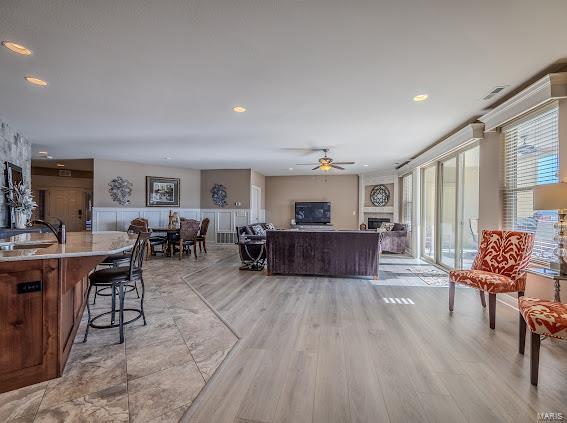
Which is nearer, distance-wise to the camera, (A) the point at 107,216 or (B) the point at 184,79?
(B) the point at 184,79

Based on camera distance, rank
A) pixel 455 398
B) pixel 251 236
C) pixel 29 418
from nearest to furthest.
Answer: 1. pixel 29 418
2. pixel 455 398
3. pixel 251 236

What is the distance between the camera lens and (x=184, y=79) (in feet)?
10.0

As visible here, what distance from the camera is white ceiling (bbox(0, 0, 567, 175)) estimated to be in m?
2.00

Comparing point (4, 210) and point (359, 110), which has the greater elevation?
point (359, 110)

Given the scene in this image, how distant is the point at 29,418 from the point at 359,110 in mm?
4265

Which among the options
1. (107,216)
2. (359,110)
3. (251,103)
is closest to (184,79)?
(251,103)

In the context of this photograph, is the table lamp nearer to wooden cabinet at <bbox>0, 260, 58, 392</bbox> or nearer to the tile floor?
the tile floor

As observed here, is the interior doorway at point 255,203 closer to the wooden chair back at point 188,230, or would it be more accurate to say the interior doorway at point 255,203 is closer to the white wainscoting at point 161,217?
the white wainscoting at point 161,217

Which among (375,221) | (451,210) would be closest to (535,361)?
(451,210)

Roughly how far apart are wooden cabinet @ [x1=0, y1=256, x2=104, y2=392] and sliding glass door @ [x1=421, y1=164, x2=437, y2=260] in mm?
6414

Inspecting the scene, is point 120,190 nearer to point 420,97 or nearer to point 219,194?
point 219,194

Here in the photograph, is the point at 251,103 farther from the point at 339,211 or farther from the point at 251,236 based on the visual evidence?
the point at 339,211

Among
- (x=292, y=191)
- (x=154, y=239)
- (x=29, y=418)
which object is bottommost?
(x=29, y=418)

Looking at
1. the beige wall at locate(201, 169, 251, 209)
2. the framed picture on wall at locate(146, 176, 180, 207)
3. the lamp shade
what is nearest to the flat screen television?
the beige wall at locate(201, 169, 251, 209)
